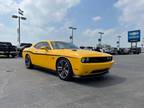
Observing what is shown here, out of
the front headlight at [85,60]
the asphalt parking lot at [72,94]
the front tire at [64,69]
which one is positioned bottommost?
the asphalt parking lot at [72,94]

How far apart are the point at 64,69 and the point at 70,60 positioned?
512 millimetres

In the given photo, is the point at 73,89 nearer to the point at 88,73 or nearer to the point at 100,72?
the point at 88,73

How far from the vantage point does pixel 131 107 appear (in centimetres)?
447

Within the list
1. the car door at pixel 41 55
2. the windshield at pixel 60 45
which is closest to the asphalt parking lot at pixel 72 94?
the car door at pixel 41 55

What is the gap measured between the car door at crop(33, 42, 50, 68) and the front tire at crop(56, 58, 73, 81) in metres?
0.91

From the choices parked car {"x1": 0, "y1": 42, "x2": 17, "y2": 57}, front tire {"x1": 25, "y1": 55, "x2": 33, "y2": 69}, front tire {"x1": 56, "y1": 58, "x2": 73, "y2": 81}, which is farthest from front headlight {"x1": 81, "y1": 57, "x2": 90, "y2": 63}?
parked car {"x1": 0, "y1": 42, "x2": 17, "y2": 57}

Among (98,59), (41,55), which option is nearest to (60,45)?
(41,55)

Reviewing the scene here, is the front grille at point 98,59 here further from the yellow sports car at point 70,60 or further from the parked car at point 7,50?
the parked car at point 7,50

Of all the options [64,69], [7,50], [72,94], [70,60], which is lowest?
[72,94]

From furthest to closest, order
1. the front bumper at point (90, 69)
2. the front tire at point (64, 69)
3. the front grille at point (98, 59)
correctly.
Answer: the front tire at point (64, 69), the front grille at point (98, 59), the front bumper at point (90, 69)

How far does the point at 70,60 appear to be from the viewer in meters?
7.12

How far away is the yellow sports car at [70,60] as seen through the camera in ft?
22.2

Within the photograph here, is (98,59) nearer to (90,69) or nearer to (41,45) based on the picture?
(90,69)

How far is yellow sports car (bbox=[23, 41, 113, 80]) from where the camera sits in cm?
678
